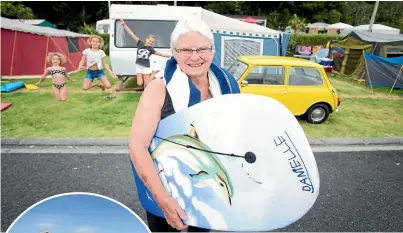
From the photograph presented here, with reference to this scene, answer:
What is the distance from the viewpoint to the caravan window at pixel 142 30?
25.2 ft

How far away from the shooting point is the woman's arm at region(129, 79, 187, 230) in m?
1.20

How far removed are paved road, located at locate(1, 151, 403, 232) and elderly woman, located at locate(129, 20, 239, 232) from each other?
1501mm

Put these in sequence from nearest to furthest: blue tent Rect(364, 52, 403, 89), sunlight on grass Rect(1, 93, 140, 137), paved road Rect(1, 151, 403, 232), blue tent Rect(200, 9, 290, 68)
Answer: paved road Rect(1, 151, 403, 232) → sunlight on grass Rect(1, 93, 140, 137) → blue tent Rect(364, 52, 403, 89) → blue tent Rect(200, 9, 290, 68)

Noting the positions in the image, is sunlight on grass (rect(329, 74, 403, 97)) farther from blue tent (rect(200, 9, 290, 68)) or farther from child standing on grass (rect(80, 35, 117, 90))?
child standing on grass (rect(80, 35, 117, 90))

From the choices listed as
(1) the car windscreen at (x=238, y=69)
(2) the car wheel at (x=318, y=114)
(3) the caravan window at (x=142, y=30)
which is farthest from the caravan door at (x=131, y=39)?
(2) the car wheel at (x=318, y=114)

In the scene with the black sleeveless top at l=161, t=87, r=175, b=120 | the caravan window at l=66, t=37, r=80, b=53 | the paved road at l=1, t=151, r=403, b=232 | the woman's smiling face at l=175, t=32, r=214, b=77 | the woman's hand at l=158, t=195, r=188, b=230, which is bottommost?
the paved road at l=1, t=151, r=403, b=232

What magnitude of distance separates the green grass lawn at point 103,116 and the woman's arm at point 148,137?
3230 mm

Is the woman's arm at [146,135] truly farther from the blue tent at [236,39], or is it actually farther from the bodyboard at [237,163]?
the blue tent at [236,39]

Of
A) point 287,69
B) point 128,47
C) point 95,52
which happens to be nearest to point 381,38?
point 287,69

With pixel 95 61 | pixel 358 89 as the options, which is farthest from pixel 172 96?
pixel 358 89

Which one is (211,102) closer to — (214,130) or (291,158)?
(214,130)

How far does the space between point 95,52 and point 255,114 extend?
635 centimetres

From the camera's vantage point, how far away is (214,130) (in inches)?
46.0

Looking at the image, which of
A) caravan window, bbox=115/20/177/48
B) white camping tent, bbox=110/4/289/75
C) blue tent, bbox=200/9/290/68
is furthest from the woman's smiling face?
blue tent, bbox=200/9/290/68
